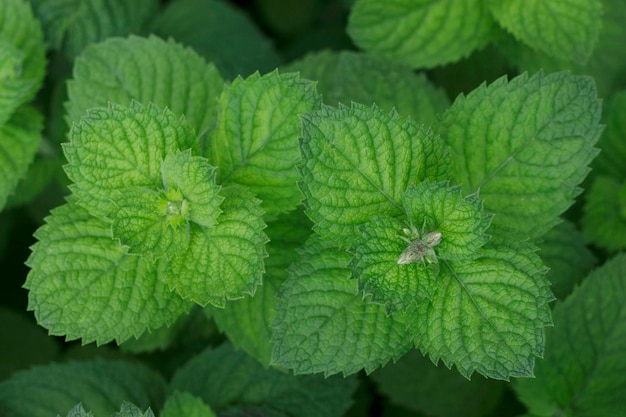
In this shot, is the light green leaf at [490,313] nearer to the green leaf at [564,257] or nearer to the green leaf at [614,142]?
the green leaf at [564,257]

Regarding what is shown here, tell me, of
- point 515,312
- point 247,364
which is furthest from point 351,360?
→ point 247,364

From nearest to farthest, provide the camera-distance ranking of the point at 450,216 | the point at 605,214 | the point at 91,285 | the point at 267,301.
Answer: the point at 450,216, the point at 91,285, the point at 267,301, the point at 605,214

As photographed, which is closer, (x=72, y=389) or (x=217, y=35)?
(x=72, y=389)

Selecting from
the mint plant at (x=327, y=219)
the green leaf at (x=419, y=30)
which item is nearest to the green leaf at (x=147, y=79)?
the mint plant at (x=327, y=219)

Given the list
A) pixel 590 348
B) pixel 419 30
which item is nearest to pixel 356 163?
pixel 419 30

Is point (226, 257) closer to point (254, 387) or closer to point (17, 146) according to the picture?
point (254, 387)

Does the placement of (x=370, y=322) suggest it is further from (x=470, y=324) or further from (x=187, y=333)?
(x=187, y=333)
